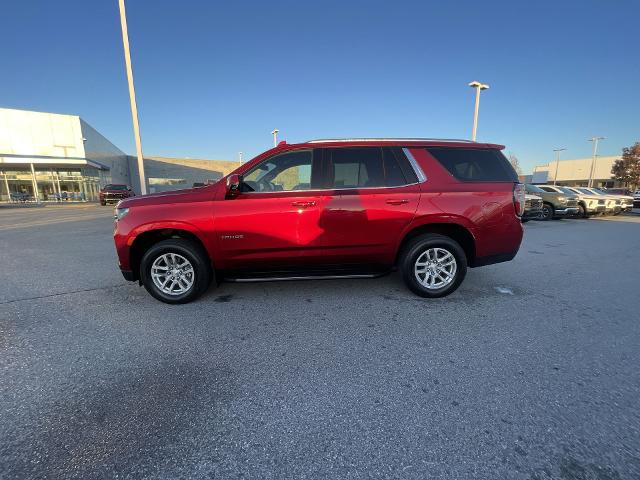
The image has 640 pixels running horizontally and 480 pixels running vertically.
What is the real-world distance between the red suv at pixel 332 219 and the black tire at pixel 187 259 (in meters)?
0.01

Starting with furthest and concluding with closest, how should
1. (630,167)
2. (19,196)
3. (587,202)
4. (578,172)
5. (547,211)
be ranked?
(578,172), (630,167), (19,196), (587,202), (547,211)

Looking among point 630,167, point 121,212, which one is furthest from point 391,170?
point 630,167

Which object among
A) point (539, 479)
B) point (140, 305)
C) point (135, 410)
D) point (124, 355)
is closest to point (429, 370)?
point (539, 479)

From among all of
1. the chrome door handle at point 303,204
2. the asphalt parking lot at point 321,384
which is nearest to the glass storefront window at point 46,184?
the asphalt parking lot at point 321,384

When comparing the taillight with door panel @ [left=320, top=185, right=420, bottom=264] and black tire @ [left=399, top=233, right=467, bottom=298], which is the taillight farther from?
door panel @ [left=320, top=185, right=420, bottom=264]

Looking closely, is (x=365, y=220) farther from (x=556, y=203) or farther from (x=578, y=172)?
(x=578, y=172)

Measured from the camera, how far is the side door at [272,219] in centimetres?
368

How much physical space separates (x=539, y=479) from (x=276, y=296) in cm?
310

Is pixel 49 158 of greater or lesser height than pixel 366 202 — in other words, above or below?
above

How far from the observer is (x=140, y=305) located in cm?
387

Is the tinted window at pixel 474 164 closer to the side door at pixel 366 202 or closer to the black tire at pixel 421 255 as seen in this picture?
the side door at pixel 366 202

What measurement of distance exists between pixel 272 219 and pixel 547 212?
1564 centimetres

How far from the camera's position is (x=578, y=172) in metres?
70.3

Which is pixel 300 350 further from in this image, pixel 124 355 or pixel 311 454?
pixel 124 355
